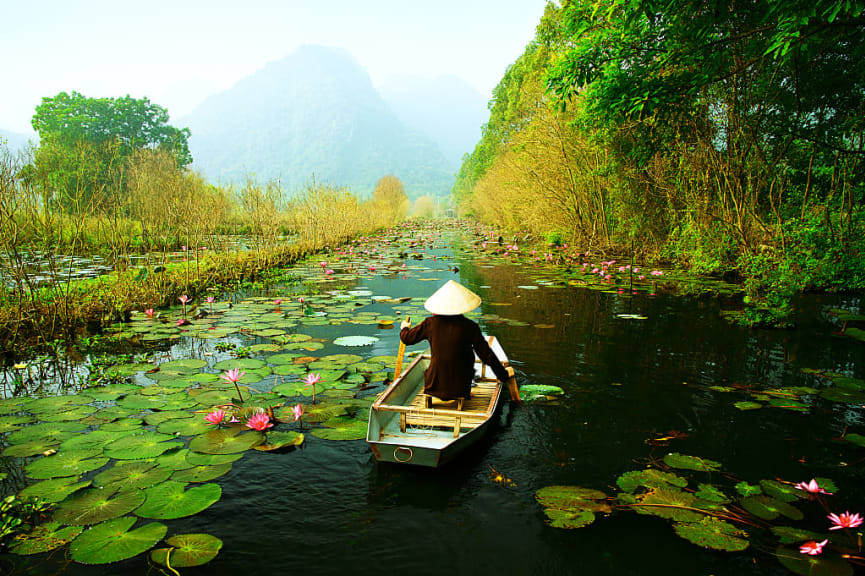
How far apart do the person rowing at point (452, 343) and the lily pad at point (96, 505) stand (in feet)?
6.94

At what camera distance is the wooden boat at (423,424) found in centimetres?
305

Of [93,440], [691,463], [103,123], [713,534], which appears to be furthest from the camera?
[103,123]

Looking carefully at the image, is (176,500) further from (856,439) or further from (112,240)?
(112,240)

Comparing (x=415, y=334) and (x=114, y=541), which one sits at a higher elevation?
(x=415, y=334)

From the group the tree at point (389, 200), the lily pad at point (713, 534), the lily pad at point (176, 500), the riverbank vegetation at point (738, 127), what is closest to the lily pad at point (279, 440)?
the lily pad at point (176, 500)

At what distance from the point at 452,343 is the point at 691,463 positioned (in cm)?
192

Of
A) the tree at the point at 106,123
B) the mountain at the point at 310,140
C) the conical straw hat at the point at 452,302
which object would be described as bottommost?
the conical straw hat at the point at 452,302

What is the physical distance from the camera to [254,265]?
1216cm

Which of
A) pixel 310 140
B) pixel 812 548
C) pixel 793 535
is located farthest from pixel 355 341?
pixel 310 140

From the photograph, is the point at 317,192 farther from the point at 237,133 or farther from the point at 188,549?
the point at 237,133

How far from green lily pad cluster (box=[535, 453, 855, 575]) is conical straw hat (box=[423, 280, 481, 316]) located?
1.42 meters

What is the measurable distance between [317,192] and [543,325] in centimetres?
1323

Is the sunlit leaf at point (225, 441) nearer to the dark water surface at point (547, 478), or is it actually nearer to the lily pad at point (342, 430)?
the dark water surface at point (547, 478)

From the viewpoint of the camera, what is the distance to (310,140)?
509 feet
